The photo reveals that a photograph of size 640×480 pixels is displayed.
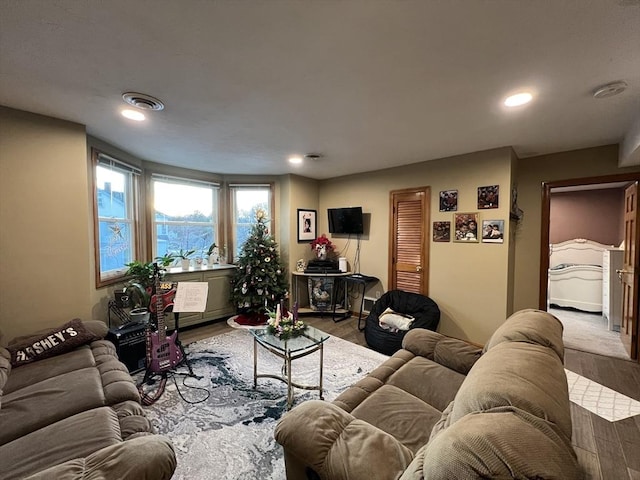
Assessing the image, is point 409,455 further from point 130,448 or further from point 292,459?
point 130,448

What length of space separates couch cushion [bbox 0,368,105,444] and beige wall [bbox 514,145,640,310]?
453 cm

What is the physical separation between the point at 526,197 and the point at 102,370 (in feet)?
16.0

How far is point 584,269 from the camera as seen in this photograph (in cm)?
495

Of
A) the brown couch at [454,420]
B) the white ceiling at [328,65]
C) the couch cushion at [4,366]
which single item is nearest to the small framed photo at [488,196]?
the white ceiling at [328,65]

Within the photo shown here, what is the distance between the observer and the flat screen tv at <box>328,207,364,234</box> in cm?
453

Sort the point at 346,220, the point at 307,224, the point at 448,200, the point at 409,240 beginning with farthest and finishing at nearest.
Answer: the point at 307,224 → the point at 346,220 → the point at 409,240 → the point at 448,200

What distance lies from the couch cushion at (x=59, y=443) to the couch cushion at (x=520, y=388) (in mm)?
1584

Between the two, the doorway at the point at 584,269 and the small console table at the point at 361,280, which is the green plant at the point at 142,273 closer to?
the small console table at the point at 361,280

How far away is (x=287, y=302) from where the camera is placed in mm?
4750

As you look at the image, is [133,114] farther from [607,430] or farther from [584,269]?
[584,269]

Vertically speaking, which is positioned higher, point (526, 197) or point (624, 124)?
point (624, 124)

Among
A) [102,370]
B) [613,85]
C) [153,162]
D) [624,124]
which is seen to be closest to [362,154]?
[613,85]

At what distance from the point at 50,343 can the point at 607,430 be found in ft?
14.3

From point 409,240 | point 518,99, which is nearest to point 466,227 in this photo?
point 409,240
